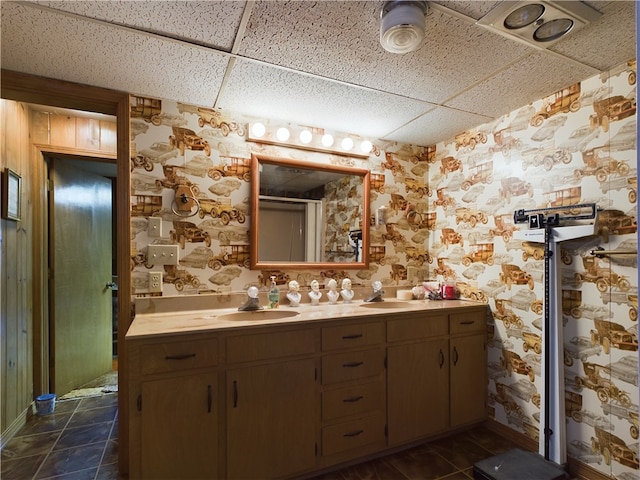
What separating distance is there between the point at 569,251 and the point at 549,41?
1127 millimetres

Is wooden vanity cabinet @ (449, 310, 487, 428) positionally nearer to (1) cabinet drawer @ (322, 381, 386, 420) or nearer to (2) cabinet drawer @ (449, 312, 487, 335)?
(2) cabinet drawer @ (449, 312, 487, 335)

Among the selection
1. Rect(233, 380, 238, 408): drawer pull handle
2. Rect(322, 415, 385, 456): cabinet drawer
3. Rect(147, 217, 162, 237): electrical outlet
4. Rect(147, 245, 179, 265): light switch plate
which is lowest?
Rect(322, 415, 385, 456): cabinet drawer

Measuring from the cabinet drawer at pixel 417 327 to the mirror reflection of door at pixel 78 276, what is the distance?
2.75 metres

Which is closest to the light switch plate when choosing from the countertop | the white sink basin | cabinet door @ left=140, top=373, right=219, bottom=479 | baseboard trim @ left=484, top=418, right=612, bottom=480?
the countertop

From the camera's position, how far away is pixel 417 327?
2.08 meters

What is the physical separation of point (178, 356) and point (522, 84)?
7.71 ft

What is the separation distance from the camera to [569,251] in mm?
1879

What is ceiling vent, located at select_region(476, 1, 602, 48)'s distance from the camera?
126 centimetres

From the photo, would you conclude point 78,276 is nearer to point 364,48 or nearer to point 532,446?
point 364,48

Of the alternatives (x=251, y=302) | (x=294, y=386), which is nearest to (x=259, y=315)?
(x=251, y=302)

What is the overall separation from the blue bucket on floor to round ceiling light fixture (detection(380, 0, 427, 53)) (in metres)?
3.33

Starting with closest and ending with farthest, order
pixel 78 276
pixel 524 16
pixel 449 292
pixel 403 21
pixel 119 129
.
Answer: pixel 403 21, pixel 524 16, pixel 119 129, pixel 449 292, pixel 78 276

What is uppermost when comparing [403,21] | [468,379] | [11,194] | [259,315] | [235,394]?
[403,21]

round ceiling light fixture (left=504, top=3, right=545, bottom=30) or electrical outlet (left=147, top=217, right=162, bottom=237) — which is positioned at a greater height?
round ceiling light fixture (left=504, top=3, right=545, bottom=30)
